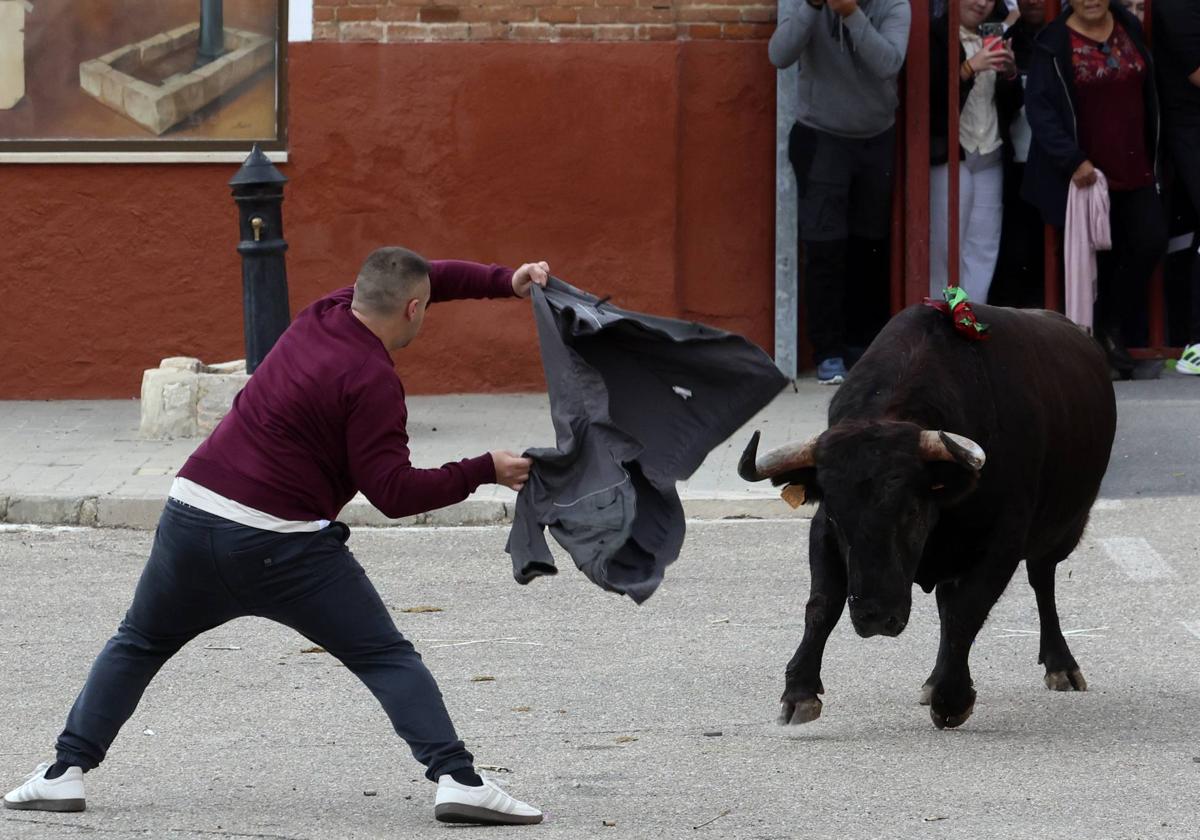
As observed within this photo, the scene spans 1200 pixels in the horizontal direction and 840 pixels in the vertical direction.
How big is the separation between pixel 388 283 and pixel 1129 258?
880 cm

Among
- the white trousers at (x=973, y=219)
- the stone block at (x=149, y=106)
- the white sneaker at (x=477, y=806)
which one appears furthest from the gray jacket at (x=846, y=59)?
the white sneaker at (x=477, y=806)

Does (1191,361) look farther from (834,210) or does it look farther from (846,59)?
(846,59)

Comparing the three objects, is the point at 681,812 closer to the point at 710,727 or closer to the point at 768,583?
the point at 710,727

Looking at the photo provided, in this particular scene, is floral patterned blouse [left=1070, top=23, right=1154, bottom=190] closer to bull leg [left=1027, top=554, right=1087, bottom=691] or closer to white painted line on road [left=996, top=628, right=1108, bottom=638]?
white painted line on road [left=996, top=628, right=1108, bottom=638]

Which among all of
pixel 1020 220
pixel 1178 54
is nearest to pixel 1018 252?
pixel 1020 220

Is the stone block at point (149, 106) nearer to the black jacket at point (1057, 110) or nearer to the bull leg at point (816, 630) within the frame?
the black jacket at point (1057, 110)

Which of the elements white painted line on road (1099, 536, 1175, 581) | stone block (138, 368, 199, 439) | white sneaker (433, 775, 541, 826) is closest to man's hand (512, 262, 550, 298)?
white sneaker (433, 775, 541, 826)

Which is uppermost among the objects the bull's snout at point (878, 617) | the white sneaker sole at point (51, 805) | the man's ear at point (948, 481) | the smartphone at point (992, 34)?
the smartphone at point (992, 34)

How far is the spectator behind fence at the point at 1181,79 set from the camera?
13.4 m

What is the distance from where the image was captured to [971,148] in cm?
1372

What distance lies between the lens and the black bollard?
11797 millimetres

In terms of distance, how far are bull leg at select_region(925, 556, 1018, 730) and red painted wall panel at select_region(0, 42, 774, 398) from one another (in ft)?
22.4

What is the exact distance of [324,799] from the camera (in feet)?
19.8

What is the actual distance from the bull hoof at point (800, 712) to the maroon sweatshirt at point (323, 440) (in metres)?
1.66
